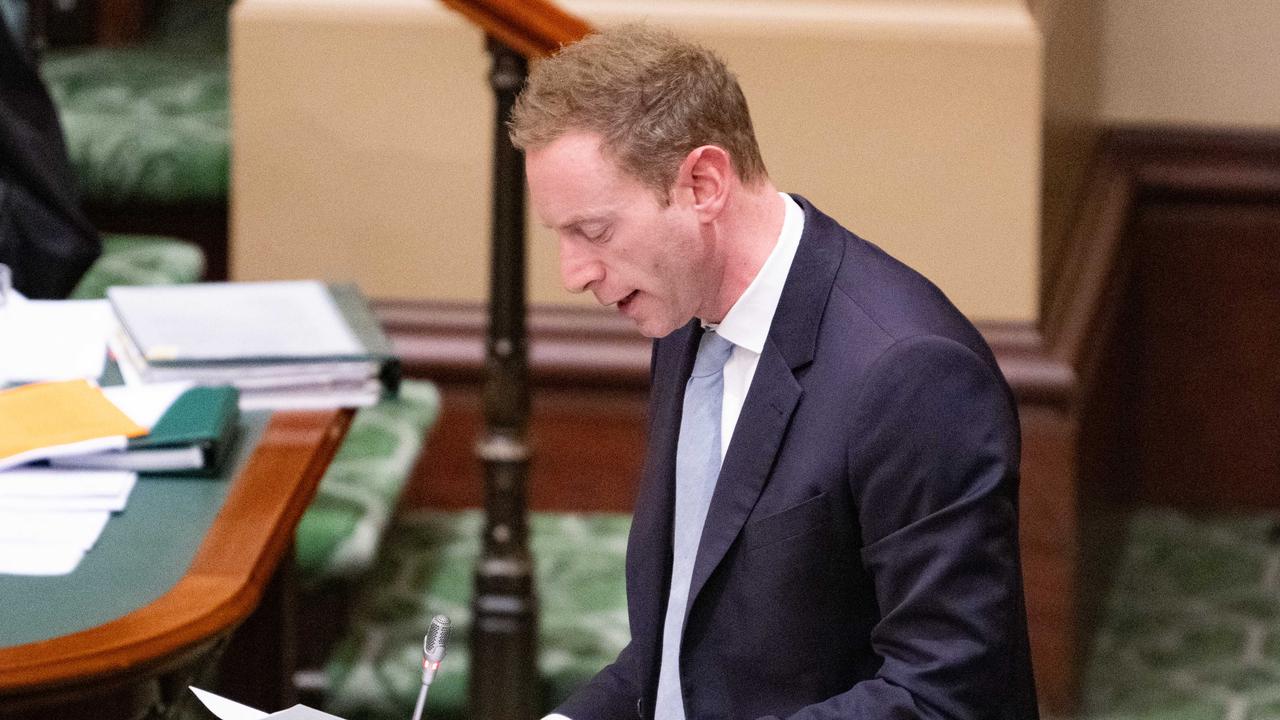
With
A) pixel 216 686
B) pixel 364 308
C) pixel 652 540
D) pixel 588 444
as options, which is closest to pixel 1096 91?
pixel 588 444

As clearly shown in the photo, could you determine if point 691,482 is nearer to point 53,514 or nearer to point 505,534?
point 53,514

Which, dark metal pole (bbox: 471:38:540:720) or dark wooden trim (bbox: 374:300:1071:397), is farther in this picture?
dark wooden trim (bbox: 374:300:1071:397)

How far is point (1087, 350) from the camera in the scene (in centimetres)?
372

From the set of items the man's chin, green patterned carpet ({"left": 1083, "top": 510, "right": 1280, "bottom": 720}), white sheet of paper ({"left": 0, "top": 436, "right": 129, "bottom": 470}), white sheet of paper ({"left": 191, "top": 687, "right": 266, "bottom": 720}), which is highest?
the man's chin

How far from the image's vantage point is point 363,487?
127 inches

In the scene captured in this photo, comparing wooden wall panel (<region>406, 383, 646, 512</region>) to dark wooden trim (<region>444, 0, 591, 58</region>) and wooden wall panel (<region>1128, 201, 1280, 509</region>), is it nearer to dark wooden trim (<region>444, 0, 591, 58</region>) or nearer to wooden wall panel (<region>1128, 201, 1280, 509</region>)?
dark wooden trim (<region>444, 0, 591, 58</region>)

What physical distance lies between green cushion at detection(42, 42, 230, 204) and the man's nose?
2.50 m

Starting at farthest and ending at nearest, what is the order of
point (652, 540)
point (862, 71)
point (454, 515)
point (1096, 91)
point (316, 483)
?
point (1096, 91)
point (454, 515)
point (862, 71)
point (316, 483)
point (652, 540)

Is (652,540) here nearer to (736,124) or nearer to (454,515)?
(736,124)

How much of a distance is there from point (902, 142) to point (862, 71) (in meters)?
0.15

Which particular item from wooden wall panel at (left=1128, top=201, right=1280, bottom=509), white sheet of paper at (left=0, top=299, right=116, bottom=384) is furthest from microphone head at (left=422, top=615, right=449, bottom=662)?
wooden wall panel at (left=1128, top=201, right=1280, bottom=509)

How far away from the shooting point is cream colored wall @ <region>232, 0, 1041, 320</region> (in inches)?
135

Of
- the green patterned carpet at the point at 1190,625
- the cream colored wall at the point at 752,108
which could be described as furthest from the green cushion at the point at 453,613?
the green patterned carpet at the point at 1190,625

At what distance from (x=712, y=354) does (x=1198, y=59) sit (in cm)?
328
